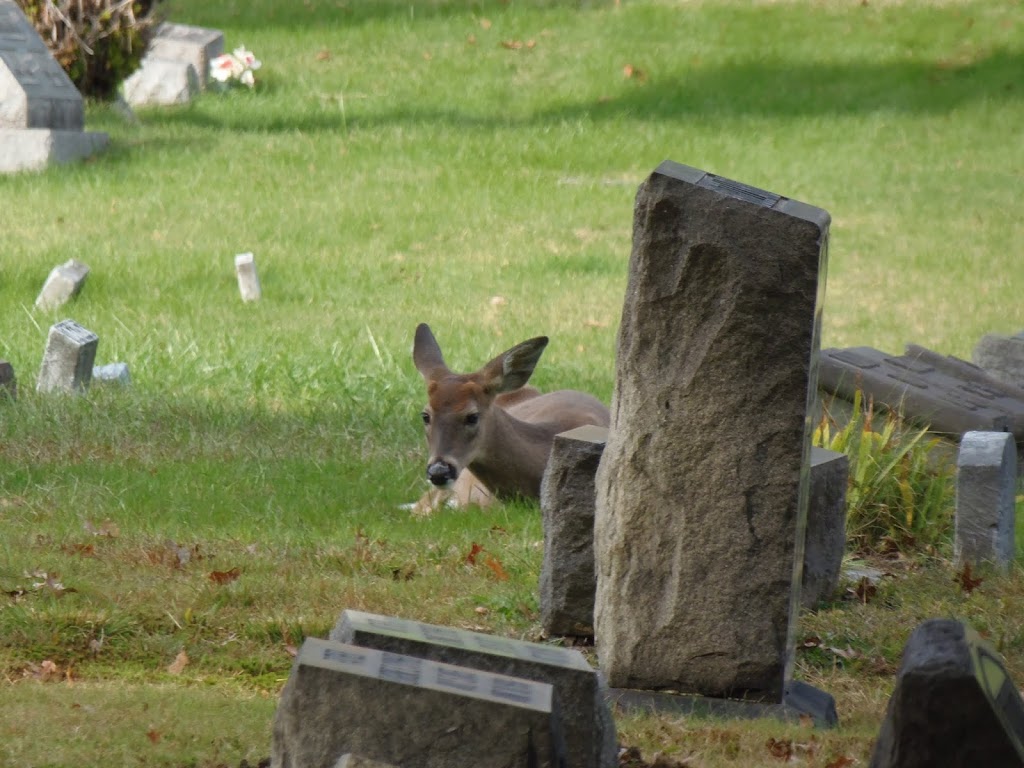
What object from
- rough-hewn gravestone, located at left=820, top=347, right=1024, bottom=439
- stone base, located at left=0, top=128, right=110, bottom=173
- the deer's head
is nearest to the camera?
the deer's head

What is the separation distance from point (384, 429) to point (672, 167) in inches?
204

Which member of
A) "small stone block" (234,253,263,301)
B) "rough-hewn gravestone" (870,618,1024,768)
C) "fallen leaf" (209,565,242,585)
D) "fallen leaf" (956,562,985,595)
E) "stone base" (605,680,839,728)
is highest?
"rough-hewn gravestone" (870,618,1024,768)

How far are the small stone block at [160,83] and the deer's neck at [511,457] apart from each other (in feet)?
47.9

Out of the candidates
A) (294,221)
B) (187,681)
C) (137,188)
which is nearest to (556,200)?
(294,221)

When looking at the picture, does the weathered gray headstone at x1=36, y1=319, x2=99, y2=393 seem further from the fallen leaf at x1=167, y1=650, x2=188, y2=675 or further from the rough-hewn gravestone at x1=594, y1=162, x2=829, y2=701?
the rough-hewn gravestone at x1=594, y1=162, x2=829, y2=701

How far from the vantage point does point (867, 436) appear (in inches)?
331

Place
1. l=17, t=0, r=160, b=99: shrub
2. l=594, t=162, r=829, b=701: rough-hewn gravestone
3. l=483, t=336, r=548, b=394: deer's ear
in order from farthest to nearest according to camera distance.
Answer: l=17, t=0, r=160, b=99: shrub
l=483, t=336, r=548, b=394: deer's ear
l=594, t=162, r=829, b=701: rough-hewn gravestone

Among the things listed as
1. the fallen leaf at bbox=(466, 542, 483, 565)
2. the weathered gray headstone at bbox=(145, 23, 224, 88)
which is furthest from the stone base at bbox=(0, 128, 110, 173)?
the fallen leaf at bbox=(466, 542, 483, 565)

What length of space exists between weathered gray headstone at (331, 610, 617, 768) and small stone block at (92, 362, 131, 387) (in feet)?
23.4

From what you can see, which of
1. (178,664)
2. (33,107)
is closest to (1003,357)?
(178,664)

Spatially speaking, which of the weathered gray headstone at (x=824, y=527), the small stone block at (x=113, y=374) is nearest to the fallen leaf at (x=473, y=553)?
the weathered gray headstone at (x=824, y=527)

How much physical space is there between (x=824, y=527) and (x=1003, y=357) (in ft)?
18.1

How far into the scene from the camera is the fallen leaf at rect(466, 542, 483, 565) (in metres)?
7.78

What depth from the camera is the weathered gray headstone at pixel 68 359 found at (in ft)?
35.9
